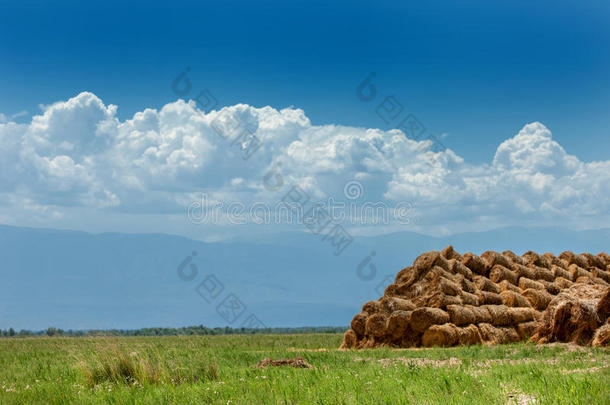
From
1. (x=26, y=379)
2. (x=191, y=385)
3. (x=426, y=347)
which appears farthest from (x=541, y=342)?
(x=26, y=379)

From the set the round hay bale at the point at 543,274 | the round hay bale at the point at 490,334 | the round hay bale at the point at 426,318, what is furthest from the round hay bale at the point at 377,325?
the round hay bale at the point at 543,274

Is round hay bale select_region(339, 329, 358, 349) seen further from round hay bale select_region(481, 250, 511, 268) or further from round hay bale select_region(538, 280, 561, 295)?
round hay bale select_region(538, 280, 561, 295)

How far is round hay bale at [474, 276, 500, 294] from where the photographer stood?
2742 cm

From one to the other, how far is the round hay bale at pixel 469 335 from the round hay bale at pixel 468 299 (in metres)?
1.53

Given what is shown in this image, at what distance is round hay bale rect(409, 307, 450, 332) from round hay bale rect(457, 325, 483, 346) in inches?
32.1

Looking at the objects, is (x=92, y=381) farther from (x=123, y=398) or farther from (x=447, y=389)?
(x=447, y=389)

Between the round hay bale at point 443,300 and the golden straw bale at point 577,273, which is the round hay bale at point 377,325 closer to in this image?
the round hay bale at point 443,300

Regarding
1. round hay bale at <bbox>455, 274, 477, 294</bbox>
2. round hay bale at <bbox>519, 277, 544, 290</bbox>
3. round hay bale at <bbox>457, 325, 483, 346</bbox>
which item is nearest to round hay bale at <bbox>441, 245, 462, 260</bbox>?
round hay bale at <bbox>455, 274, 477, 294</bbox>

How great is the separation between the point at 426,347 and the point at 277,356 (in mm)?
7034

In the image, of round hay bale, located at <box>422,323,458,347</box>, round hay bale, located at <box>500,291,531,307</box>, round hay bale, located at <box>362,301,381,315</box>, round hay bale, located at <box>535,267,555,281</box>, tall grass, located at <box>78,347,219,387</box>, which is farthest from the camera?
round hay bale, located at <box>535,267,555,281</box>

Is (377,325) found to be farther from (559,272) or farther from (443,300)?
(559,272)

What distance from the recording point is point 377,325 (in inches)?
987

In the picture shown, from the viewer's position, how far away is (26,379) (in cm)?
1598

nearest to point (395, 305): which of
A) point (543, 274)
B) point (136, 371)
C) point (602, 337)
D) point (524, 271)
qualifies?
point (524, 271)
